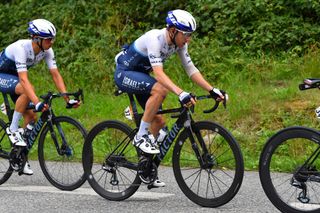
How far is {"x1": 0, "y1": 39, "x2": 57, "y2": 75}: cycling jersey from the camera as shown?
8.17 meters

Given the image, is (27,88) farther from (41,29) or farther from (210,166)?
(210,166)

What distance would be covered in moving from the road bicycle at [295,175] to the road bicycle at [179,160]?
294mm

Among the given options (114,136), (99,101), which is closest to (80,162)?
(114,136)

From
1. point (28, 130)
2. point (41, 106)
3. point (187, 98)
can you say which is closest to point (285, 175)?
point (187, 98)

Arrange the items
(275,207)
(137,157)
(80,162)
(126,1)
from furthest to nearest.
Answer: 1. (126,1)
2. (80,162)
3. (137,157)
4. (275,207)

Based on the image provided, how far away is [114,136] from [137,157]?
40cm

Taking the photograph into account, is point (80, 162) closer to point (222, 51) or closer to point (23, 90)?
point (23, 90)

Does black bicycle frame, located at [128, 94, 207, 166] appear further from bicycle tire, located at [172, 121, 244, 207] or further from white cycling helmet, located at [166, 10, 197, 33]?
white cycling helmet, located at [166, 10, 197, 33]

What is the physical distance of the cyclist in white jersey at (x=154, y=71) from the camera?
7.02 meters

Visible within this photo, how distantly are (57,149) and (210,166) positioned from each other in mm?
1999

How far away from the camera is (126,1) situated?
56.5ft

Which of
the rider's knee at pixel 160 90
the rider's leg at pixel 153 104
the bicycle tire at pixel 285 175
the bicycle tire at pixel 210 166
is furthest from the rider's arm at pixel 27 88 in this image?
the bicycle tire at pixel 285 175

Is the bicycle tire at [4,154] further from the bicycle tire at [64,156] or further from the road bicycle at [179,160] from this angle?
the road bicycle at [179,160]

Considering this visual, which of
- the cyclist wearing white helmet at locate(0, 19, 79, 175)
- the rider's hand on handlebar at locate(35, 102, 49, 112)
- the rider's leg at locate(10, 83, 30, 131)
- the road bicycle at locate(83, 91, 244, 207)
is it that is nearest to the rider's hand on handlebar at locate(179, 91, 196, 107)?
the road bicycle at locate(83, 91, 244, 207)
